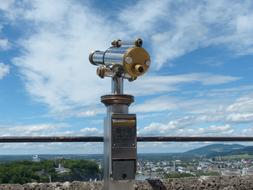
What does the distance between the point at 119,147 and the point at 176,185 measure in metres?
1.26

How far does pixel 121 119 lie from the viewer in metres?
3.99

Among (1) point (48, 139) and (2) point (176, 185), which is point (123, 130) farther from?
(2) point (176, 185)

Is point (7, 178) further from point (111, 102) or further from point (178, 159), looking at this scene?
point (178, 159)

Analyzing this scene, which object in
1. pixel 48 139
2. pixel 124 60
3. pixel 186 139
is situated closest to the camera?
pixel 124 60

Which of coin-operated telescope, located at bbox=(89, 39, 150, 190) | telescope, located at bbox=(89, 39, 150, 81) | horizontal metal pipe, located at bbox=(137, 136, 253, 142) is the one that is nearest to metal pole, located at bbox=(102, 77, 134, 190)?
coin-operated telescope, located at bbox=(89, 39, 150, 190)

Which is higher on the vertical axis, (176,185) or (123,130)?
(123,130)

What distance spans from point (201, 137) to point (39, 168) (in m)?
1.59

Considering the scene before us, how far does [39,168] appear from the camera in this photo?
4297 mm

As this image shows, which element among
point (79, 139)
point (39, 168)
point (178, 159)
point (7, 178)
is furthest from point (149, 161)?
point (7, 178)

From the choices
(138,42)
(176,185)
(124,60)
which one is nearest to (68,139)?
(124,60)

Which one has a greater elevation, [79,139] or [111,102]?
[111,102]

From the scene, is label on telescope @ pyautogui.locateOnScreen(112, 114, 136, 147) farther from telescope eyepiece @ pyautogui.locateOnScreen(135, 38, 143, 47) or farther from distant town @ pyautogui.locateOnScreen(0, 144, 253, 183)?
telescope eyepiece @ pyautogui.locateOnScreen(135, 38, 143, 47)

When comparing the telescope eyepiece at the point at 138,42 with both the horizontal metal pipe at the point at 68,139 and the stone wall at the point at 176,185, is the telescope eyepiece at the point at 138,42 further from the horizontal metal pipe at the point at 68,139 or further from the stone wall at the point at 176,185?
the stone wall at the point at 176,185

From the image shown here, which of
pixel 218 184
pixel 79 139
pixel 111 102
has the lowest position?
pixel 218 184
